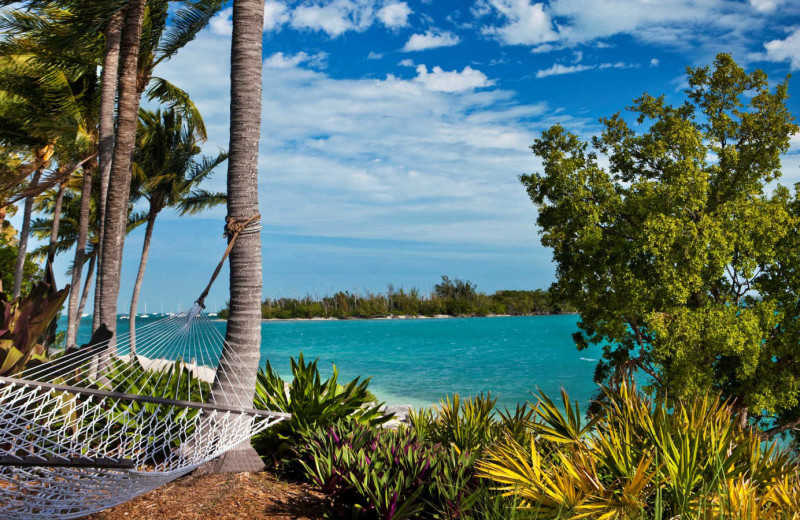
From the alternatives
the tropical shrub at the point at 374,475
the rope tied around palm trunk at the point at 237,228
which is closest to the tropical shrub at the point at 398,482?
the tropical shrub at the point at 374,475

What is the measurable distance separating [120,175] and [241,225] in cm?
400

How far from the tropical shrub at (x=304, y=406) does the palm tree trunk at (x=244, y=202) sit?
1.13 ft

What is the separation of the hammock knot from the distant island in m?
67.2

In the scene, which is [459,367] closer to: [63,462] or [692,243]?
[692,243]

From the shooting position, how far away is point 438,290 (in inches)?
2908

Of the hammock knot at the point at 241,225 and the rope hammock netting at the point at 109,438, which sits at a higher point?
the hammock knot at the point at 241,225

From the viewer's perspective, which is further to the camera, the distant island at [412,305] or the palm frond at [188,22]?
the distant island at [412,305]

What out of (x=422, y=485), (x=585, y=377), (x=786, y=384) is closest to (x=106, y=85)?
(x=422, y=485)

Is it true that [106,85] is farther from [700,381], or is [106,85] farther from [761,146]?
[761,146]

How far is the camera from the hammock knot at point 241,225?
12.5 ft

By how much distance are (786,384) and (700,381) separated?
145 centimetres

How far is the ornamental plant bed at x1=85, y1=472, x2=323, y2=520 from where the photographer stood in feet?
9.82

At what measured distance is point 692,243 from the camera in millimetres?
8266

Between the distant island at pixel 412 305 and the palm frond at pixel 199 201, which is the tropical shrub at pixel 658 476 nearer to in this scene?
the palm frond at pixel 199 201
